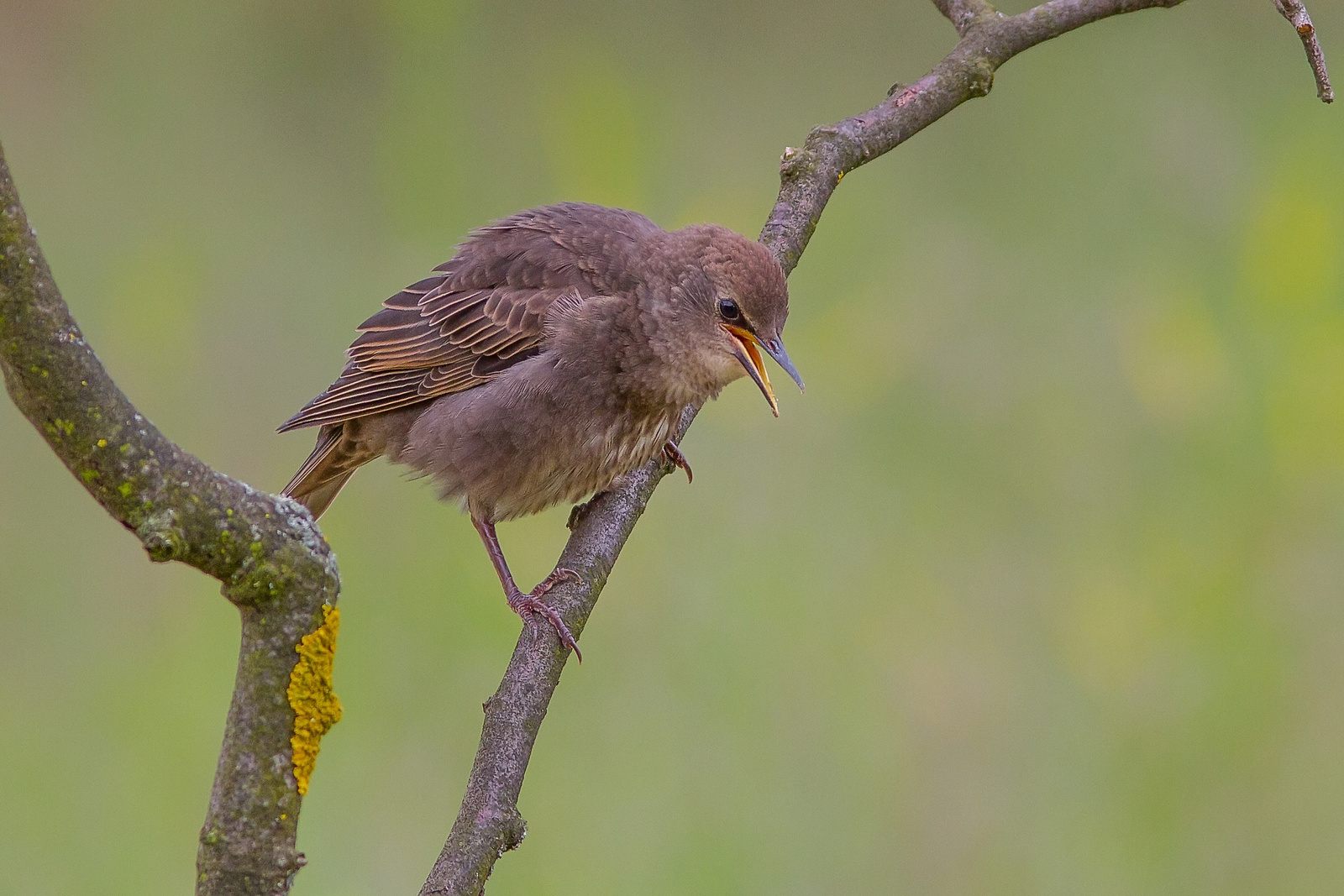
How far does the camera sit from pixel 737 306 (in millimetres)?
2275

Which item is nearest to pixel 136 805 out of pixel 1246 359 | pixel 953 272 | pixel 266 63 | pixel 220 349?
pixel 220 349

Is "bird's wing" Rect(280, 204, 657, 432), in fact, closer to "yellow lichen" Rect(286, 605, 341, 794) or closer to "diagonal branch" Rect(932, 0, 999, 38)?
"diagonal branch" Rect(932, 0, 999, 38)

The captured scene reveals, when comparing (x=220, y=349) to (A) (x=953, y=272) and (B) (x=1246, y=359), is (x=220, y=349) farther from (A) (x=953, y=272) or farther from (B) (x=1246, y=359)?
(B) (x=1246, y=359)

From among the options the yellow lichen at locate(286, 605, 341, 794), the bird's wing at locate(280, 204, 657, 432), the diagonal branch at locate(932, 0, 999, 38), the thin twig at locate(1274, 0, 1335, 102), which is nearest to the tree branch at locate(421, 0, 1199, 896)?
the diagonal branch at locate(932, 0, 999, 38)

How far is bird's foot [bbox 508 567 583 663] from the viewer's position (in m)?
2.00

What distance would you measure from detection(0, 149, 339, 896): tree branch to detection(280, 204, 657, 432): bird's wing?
1.32 m

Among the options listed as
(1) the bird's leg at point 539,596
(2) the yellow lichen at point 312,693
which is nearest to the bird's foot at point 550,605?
(1) the bird's leg at point 539,596

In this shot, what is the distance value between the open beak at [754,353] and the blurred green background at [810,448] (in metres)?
1.31

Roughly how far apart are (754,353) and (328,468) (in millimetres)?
989

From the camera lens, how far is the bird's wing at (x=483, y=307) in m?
2.47

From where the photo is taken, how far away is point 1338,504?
3.67 metres

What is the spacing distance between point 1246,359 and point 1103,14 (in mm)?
1676

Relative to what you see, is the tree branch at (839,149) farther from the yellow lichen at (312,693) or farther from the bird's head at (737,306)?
the yellow lichen at (312,693)

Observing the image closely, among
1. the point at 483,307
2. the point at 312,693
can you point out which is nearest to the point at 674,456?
the point at 483,307
